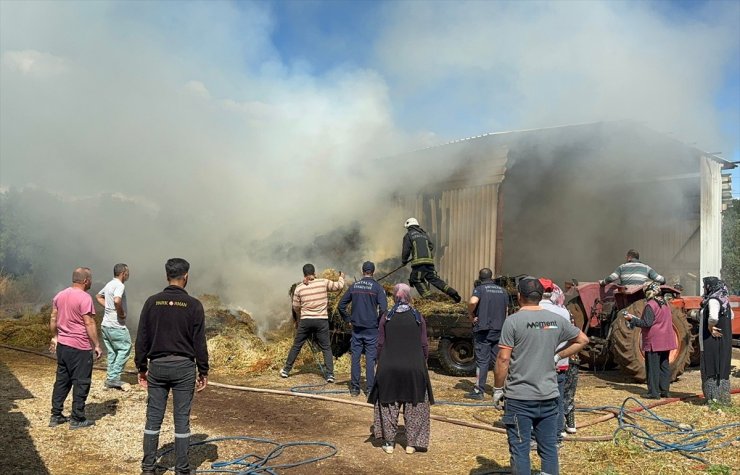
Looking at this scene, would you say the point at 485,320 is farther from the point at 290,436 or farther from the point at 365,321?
the point at 290,436

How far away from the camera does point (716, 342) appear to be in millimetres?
7328

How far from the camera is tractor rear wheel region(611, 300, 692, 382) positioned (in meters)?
8.96

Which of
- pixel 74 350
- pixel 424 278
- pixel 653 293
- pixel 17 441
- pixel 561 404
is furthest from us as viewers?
pixel 424 278

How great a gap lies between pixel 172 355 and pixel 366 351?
362cm

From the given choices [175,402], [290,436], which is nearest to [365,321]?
[290,436]

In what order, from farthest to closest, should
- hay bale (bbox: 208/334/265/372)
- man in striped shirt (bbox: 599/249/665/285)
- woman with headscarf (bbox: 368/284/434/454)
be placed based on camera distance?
hay bale (bbox: 208/334/265/372)
man in striped shirt (bbox: 599/249/665/285)
woman with headscarf (bbox: 368/284/434/454)

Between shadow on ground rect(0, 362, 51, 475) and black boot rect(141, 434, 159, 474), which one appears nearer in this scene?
black boot rect(141, 434, 159, 474)

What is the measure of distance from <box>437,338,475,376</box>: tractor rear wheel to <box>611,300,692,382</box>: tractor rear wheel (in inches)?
82.9

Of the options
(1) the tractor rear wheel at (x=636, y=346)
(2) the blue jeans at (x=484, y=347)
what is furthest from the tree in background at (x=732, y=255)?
(2) the blue jeans at (x=484, y=347)

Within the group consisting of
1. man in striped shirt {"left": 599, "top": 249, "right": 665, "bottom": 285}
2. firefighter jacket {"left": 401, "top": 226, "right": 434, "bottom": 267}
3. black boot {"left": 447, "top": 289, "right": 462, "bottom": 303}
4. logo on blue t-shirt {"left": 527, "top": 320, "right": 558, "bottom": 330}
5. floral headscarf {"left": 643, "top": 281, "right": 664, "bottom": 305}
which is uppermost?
firefighter jacket {"left": 401, "top": 226, "right": 434, "bottom": 267}

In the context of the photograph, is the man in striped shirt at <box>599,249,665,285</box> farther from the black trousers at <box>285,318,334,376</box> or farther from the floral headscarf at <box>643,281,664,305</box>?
the black trousers at <box>285,318,334,376</box>

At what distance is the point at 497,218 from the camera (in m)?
13.0

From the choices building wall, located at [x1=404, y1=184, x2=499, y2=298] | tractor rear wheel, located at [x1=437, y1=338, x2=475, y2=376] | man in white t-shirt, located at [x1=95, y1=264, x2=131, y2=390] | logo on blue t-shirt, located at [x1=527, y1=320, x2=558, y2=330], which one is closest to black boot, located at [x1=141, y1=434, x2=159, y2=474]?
logo on blue t-shirt, located at [x1=527, y1=320, x2=558, y2=330]

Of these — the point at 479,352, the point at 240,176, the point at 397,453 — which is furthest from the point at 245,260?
the point at 397,453
